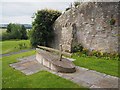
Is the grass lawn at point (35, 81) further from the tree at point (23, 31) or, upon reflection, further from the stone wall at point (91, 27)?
the tree at point (23, 31)

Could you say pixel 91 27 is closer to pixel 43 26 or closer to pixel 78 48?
pixel 78 48

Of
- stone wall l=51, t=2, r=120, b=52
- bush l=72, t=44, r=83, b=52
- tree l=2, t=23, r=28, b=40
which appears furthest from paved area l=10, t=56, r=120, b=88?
tree l=2, t=23, r=28, b=40

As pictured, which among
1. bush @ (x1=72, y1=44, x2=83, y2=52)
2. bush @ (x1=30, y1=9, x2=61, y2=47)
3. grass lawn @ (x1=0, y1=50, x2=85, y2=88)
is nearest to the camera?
grass lawn @ (x1=0, y1=50, x2=85, y2=88)

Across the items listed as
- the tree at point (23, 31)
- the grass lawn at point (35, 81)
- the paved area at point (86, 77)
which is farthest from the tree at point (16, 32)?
the grass lawn at point (35, 81)

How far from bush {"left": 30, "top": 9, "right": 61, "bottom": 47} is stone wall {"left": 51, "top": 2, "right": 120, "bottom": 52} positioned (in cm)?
76

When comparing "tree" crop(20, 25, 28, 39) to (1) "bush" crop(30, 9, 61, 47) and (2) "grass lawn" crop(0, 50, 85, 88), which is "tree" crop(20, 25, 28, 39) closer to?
(1) "bush" crop(30, 9, 61, 47)

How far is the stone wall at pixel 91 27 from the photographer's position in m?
10.6

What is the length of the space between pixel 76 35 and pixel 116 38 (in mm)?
3067

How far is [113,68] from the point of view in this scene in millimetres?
7969

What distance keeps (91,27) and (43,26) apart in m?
4.21

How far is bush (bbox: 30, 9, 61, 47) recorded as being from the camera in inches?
556

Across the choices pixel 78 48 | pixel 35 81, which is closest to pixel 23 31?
pixel 78 48

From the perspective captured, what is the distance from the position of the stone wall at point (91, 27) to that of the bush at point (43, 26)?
0.76 m

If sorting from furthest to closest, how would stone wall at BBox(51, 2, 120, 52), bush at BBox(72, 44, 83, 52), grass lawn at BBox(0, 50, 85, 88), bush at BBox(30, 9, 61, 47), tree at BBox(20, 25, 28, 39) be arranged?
tree at BBox(20, 25, 28, 39), bush at BBox(30, 9, 61, 47), bush at BBox(72, 44, 83, 52), stone wall at BBox(51, 2, 120, 52), grass lawn at BBox(0, 50, 85, 88)
